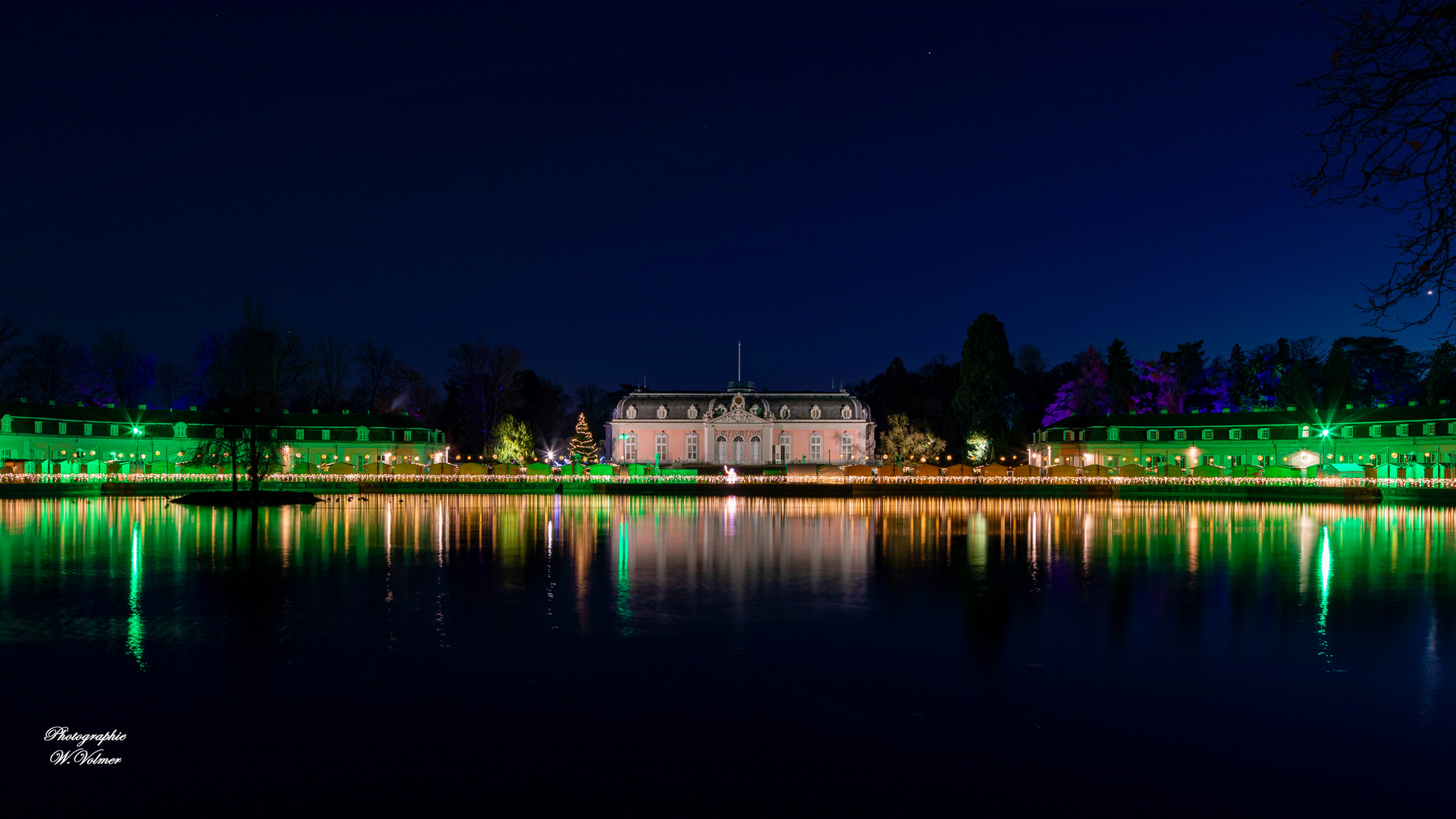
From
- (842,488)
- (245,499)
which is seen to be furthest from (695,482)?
(245,499)

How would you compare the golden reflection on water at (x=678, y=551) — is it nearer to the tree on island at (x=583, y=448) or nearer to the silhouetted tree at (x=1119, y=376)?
the tree on island at (x=583, y=448)

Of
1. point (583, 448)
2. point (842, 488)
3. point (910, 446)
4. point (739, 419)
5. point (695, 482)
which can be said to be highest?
point (739, 419)

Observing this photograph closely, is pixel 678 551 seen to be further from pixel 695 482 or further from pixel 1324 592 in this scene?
pixel 695 482

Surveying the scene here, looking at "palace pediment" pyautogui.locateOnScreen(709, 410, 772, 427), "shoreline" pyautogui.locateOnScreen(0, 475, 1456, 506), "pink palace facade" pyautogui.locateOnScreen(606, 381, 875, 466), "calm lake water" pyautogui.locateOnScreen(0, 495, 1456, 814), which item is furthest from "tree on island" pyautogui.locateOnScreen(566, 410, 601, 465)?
"calm lake water" pyautogui.locateOnScreen(0, 495, 1456, 814)

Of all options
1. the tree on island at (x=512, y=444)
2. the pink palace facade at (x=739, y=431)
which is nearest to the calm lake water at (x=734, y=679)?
the tree on island at (x=512, y=444)

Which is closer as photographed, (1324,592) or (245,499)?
(1324,592)

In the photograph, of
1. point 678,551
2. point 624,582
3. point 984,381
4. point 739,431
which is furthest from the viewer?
point 739,431

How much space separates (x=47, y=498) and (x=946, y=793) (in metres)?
39.3

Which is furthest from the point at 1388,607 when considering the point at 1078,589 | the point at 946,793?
the point at 946,793

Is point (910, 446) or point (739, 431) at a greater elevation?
point (739, 431)

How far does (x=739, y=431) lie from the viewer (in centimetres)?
8319

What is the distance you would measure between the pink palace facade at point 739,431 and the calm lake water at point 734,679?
211ft

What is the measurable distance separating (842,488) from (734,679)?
3109 centimetres

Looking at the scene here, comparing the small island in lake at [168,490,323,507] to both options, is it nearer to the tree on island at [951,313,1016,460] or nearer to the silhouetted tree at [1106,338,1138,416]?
the tree on island at [951,313,1016,460]
